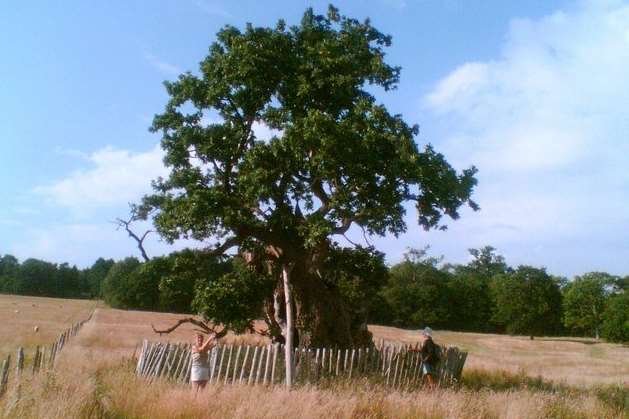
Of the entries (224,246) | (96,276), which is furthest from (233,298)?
(96,276)

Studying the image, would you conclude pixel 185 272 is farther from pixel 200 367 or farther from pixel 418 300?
pixel 418 300

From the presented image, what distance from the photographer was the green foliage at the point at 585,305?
79875mm

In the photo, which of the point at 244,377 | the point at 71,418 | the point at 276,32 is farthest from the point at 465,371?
the point at 71,418

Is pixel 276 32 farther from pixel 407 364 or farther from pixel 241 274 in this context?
pixel 407 364

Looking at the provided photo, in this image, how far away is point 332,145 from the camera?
14555mm

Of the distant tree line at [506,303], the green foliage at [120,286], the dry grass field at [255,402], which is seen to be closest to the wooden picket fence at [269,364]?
the dry grass field at [255,402]

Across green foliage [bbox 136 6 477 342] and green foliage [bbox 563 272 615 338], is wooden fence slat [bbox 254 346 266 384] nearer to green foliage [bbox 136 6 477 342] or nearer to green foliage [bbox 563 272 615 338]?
green foliage [bbox 136 6 477 342]

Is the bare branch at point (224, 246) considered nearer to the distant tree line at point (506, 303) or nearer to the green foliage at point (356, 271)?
the green foliage at point (356, 271)

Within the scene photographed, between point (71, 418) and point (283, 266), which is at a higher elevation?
point (283, 266)

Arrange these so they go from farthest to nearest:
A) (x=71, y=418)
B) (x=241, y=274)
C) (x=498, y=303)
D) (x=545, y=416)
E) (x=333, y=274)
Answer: (x=498, y=303)
(x=333, y=274)
(x=241, y=274)
(x=545, y=416)
(x=71, y=418)

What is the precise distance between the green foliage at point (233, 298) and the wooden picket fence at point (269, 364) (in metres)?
1.84

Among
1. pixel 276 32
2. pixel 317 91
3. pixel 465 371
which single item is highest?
pixel 276 32

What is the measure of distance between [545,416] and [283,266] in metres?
8.44

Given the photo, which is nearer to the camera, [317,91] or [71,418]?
[71,418]
